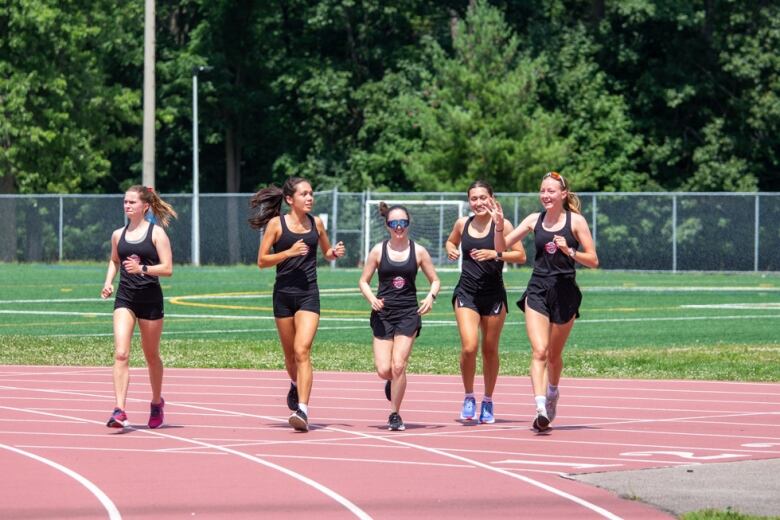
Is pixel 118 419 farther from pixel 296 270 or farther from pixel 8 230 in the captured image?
pixel 8 230

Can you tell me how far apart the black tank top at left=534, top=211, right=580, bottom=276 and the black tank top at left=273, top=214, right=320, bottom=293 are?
5.90ft

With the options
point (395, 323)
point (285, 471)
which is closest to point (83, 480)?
point (285, 471)

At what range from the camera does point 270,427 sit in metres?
13.6

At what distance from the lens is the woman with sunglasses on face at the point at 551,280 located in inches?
511

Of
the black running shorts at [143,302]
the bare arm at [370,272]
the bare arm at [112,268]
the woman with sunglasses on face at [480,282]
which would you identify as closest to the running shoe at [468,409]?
the woman with sunglasses on face at [480,282]

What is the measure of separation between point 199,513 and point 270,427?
4524 millimetres

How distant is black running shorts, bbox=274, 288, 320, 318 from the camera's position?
1353 cm

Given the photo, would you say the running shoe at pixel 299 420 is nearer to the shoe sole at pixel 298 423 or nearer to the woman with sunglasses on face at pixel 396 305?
the shoe sole at pixel 298 423

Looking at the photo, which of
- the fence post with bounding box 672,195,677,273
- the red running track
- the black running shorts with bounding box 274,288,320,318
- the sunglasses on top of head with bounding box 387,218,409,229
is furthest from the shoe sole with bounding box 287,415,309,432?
the fence post with bounding box 672,195,677,273

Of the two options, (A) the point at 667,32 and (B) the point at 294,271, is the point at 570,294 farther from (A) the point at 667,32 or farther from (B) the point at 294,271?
(A) the point at 667,32

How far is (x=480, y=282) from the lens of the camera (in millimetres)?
13555

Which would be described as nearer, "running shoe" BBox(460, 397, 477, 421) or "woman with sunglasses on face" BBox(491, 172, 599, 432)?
"woman with sunglasses on face" BBox(491, 172, 599, 432)

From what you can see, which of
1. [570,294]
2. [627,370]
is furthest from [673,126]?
[570,294]

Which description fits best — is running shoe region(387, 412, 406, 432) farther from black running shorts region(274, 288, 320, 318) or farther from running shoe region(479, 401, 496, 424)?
black running shorts region(274, 288, 320, 318)
